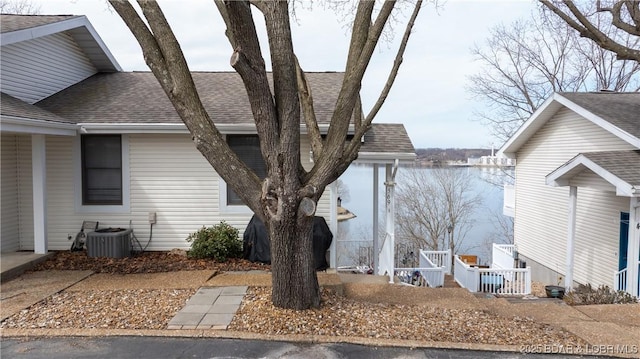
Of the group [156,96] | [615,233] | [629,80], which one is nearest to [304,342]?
[156,96]

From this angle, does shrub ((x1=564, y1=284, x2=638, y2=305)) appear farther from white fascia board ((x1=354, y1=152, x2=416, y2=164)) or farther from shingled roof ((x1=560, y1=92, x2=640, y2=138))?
white fascia board ((x1=354, y1=152, x2=416, y2=164))

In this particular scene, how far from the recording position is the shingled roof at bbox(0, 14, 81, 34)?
28.1 ft

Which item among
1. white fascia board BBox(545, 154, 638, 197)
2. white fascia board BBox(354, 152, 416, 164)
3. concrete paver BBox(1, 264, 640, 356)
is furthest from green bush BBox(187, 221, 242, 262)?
white fascia board BBox(545, 154, 638, 197)

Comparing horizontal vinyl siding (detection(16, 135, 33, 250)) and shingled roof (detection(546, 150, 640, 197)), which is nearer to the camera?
shingled roof (detection(546, 150, 640, 197))

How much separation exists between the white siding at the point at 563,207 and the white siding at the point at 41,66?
491 inches

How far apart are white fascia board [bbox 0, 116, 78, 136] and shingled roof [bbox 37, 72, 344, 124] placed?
439mm

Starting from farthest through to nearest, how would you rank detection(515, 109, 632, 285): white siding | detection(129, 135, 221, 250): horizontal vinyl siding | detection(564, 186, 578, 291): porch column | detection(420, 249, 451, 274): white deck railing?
detection(420, 249, 451, 274): white deck railing, detection(515, 109, 632, 285): white siding, detection(564, 186, 578, 291): porch column, detection(129, 135, 221, 250): horizontal vinyl siding

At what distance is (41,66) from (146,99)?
225 centimetres

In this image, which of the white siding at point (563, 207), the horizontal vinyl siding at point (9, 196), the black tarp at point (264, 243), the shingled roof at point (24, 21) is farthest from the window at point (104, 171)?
the white siding at point (563, 207)

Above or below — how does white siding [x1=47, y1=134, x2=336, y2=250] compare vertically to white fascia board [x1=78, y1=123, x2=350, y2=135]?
below

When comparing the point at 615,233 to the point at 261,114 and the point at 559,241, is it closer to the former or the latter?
the point at 559,241

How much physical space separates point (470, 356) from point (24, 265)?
7.52 m

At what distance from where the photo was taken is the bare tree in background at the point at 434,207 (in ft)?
92.4

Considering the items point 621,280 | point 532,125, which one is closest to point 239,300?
point 621,280
